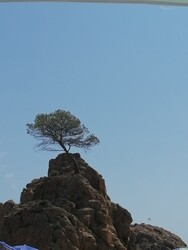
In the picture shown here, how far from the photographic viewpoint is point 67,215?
22.5 meters

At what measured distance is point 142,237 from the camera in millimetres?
38469

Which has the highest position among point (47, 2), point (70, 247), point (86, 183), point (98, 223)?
point (86, 183)

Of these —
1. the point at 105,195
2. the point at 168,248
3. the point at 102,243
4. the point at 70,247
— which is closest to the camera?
the point at 70,247

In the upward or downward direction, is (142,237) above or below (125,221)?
above

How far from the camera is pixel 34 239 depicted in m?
22.4

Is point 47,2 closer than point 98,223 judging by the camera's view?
Yes

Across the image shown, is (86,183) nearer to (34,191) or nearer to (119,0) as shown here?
(34,191)

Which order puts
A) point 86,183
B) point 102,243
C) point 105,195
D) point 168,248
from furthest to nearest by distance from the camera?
point 168,248 → point 105,195 → point 86,183 → point 102,243

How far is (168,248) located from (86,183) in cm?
1467

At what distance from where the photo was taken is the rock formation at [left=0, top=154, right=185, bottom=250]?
2217 centimetres

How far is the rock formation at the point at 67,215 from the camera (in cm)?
2217

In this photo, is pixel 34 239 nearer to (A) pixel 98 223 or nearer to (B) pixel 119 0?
(A) pixel 98 223

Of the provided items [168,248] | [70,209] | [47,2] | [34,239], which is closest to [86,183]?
[70,209]

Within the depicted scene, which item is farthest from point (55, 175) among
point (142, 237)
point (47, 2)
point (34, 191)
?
point (47, 2)
